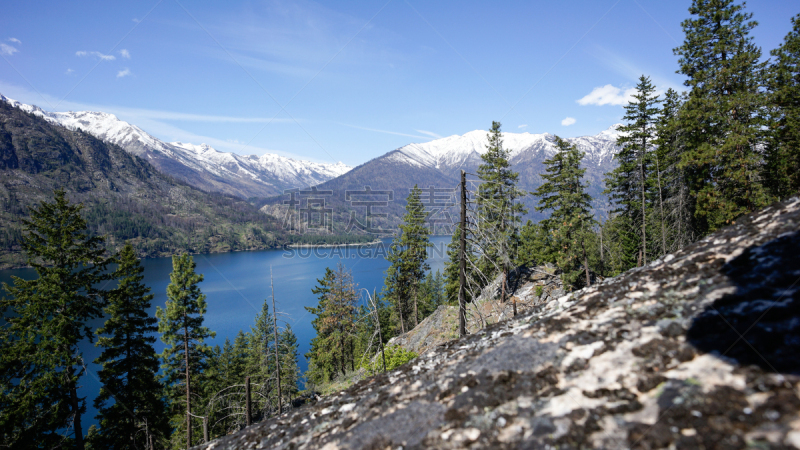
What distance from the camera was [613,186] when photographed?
99.9 feet

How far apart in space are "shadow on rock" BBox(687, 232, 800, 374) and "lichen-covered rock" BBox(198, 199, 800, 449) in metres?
0.01

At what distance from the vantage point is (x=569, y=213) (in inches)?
1032

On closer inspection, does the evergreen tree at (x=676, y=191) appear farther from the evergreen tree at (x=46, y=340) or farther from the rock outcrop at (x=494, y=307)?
the evergreen tree at (x=46, y=340)

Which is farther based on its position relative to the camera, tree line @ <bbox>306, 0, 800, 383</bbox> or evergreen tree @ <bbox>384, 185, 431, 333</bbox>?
evergreen tree @ <bbox>384, 185, 431, 333</bbox>

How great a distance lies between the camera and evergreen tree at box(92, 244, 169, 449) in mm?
19547

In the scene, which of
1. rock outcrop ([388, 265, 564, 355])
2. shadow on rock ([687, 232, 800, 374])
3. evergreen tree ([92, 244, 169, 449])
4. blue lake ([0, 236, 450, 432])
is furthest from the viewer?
blue lake ([0, 236, 450, 432])

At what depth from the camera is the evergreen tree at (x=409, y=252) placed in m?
32.8

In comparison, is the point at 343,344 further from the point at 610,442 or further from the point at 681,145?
the point at 610,442

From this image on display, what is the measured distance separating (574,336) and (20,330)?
22.7 meters

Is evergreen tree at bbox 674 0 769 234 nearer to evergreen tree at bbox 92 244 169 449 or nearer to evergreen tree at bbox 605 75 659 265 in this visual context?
evergreen tree at bbox 605 75 659 265

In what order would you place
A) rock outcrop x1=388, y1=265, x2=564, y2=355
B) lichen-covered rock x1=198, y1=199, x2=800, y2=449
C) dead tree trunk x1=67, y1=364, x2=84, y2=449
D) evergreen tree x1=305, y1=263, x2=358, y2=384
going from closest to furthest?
1. lichen-covered rock x1=198, y1=199, x2=800, y2=449
2. dead tree trunk x1=67, y1=364, x2=84, y2=449
3. rock outcrop x1=388, y1=265, x2=564, y2=355
4. evergreen tree x1=305, y1=263, x2=358, y2=384

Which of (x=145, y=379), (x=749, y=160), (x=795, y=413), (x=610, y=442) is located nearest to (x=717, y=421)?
(x=795, y=413)

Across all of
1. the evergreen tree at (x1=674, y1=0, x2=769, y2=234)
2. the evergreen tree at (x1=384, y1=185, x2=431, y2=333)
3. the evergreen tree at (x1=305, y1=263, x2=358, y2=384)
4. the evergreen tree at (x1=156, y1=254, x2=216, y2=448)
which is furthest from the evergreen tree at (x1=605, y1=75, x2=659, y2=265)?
the evergreen tree at (x1=156, y1=254, x2=216, y2=448)

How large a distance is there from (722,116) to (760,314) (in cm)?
1991
